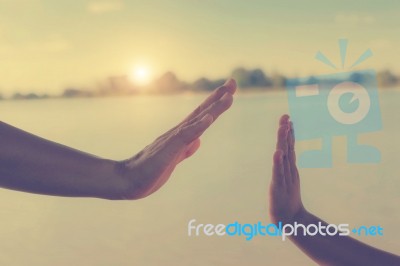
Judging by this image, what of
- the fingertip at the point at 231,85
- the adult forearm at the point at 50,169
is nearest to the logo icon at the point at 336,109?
the fingertip at the point at 231,85

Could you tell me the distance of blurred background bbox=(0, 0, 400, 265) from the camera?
200 cm

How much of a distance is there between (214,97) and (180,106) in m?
0.11

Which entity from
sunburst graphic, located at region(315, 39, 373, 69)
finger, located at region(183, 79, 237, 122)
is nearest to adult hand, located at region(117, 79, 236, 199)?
finger, located at region(183, 79, 237, 122)

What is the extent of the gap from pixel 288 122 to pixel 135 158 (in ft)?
1.65

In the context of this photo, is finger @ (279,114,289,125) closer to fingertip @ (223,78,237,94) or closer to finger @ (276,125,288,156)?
finger @ (276,125,288,156)

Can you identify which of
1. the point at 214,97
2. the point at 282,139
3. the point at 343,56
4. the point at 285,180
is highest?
the point at 343,56

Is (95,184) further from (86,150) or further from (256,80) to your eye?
(256,80)

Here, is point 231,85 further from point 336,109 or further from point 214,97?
point 336,109

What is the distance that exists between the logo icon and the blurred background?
23 millimetres

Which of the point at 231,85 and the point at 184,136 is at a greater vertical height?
the point at 231,85

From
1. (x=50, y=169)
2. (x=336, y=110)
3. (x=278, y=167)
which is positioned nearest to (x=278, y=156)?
(x=278, y=167)

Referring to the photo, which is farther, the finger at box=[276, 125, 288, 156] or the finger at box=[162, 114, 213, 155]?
the finger at box=[276, 125, 288, 156]

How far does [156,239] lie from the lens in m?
2.03

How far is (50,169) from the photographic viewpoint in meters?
1.87
